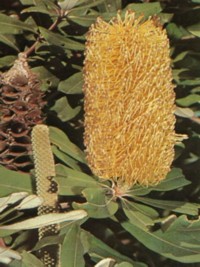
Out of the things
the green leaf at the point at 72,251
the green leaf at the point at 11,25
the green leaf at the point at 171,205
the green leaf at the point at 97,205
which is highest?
the green leaf at the point at 11,25

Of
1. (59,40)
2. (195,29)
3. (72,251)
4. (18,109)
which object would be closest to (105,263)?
(72,251)

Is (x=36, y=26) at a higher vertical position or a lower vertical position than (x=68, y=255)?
higher

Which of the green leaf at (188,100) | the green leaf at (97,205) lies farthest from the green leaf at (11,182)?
the green leaf at (188,100)

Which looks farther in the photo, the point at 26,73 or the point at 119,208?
the point at 119,208

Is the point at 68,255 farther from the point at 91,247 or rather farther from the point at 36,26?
the point at 36,26

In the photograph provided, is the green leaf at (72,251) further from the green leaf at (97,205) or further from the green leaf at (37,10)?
the green leaf at (37,10)

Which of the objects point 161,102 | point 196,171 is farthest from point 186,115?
point 161,102

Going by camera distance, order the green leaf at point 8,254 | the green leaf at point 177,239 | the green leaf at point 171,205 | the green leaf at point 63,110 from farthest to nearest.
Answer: the green leaf at point 63,110 < the green leaf at point 171,205 < the green leaf at point 177,239 < the green leaf at point 8,254
